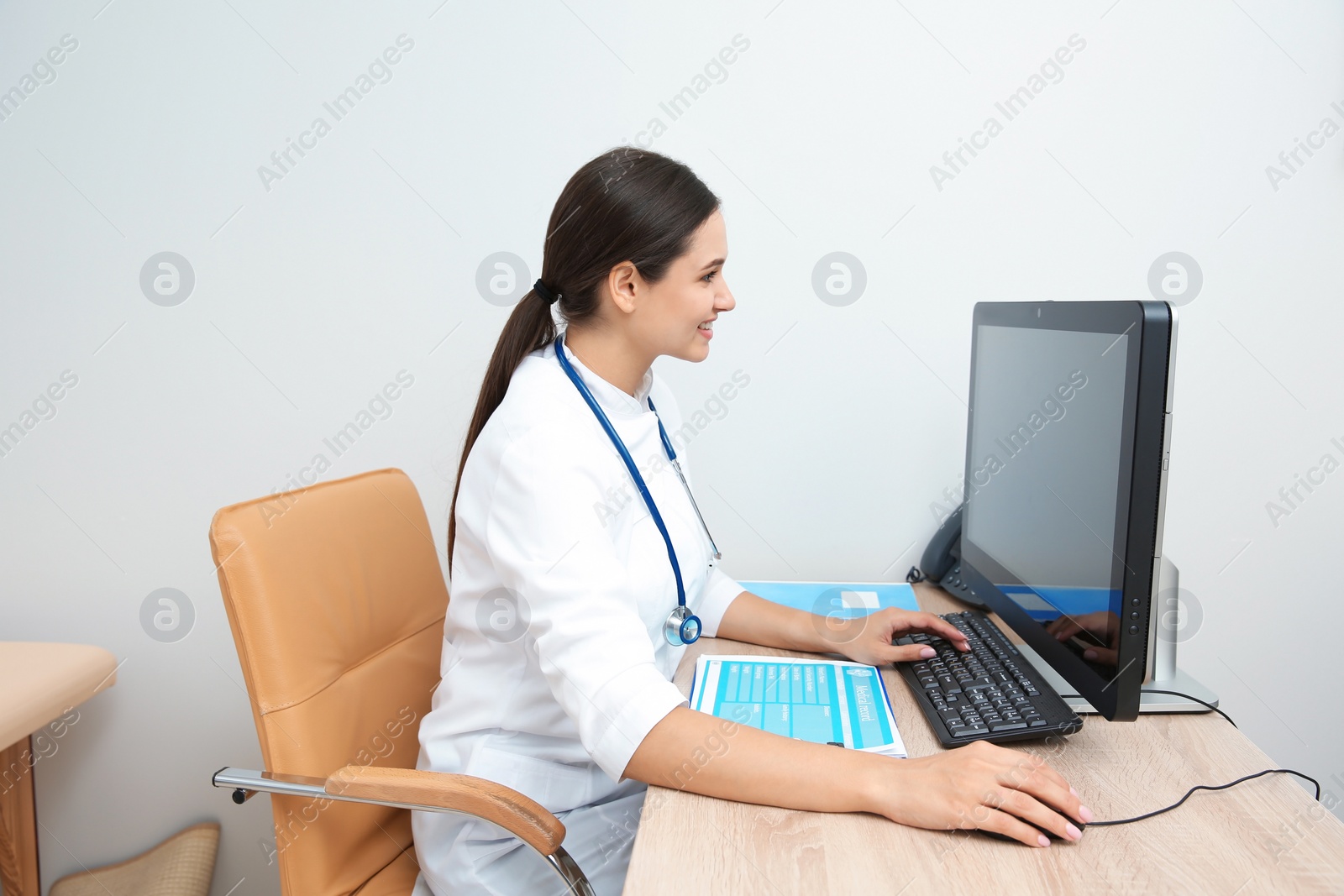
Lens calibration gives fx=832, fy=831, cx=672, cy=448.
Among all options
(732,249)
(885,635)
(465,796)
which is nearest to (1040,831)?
(885,635)

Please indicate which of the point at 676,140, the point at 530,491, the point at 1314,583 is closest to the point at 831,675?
the point at 530,491

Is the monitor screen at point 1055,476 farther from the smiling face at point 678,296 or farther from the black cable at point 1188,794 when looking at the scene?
the smiling face at point 678,296

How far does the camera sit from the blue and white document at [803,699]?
96 centimetres

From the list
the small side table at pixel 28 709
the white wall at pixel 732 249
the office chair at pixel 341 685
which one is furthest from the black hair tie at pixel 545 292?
the small side table at pixel 28 709

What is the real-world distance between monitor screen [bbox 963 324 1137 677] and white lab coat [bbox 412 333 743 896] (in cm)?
46

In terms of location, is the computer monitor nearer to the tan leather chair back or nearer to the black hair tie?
the black hair tie

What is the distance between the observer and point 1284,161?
1517 mm

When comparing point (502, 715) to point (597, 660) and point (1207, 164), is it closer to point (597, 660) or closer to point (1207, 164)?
point (597, 660)

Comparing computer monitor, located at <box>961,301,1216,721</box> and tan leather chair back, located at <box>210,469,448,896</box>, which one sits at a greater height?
computer monitor, located at <box>961,301,1216,721</box>

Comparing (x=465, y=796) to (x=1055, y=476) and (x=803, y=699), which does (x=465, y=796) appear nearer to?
(x=803, y=699)

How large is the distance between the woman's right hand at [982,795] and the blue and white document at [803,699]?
13 centimetres

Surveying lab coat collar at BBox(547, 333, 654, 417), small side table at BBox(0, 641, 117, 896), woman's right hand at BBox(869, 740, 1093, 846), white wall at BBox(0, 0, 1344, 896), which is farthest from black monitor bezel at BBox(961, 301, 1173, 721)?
small side table at BBox(0, 641, 117, 896)

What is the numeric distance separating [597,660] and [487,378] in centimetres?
46

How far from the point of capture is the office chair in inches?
35.6
